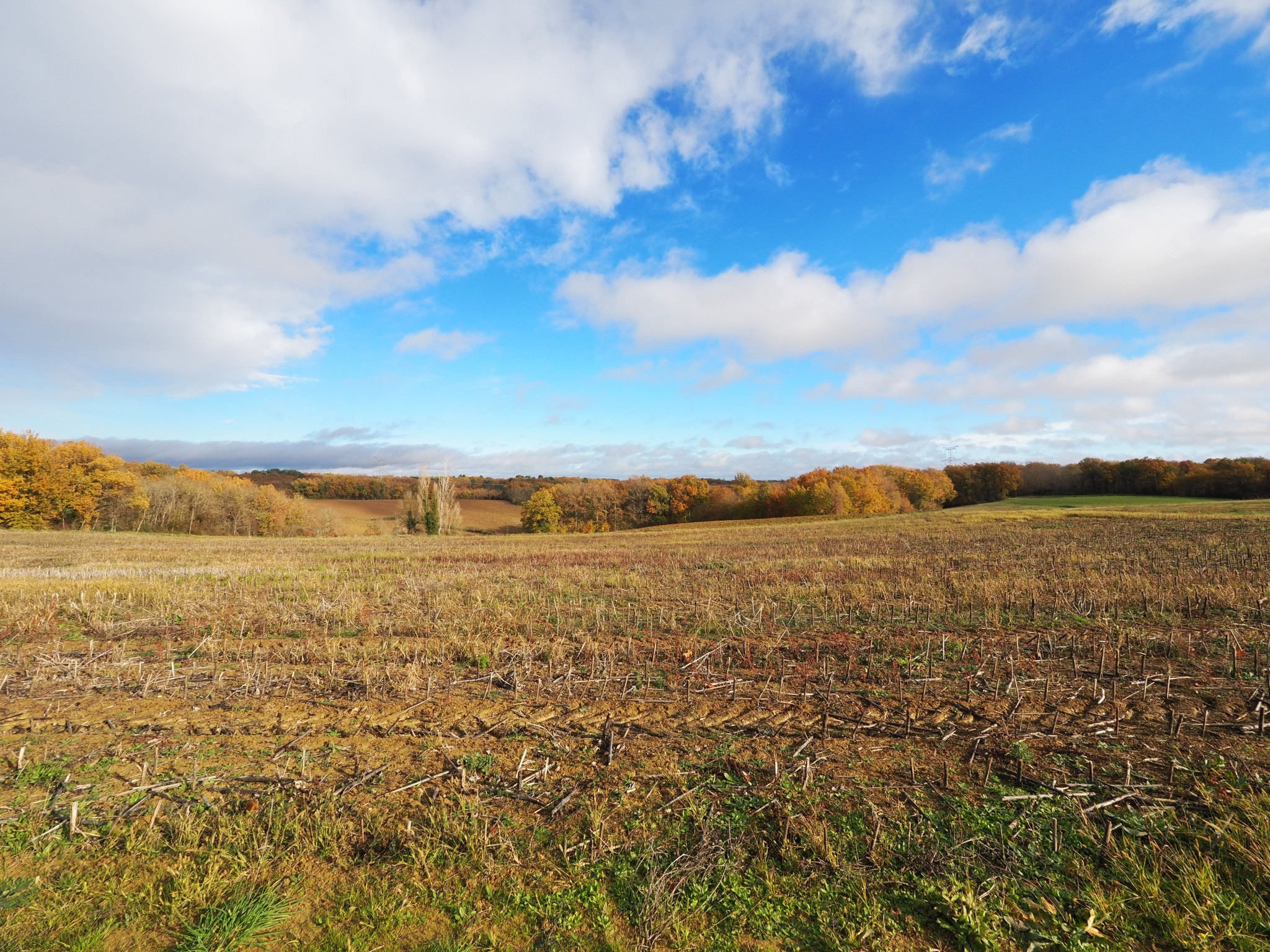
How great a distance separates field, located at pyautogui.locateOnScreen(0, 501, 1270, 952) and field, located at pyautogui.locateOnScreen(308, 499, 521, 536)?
70313mm

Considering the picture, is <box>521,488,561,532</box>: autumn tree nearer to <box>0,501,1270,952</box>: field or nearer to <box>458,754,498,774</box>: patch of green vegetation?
<box>0,501,1270,952</box>: field

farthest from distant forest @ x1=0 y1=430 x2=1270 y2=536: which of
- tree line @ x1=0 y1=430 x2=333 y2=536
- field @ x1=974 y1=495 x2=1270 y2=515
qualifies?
field @ x1=974 y1=495 x2=1270 y2=515

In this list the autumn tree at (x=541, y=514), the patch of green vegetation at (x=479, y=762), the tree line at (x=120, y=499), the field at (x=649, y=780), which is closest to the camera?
the field at (x=649, y=780)

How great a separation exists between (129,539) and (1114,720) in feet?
198

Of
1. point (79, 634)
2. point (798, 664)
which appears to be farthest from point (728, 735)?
point (79, 634)

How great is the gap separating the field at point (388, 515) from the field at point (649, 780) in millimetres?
70313

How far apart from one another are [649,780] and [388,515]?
105467 mm

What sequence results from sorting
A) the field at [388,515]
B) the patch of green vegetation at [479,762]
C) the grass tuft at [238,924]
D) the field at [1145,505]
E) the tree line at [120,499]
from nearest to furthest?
the grass tuft at [238,924], the patch of green vegetation at [479,762], the field at [1145,505], the tree line at [120,499], the field at [388,515]

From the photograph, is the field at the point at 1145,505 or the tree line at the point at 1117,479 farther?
the tree line at the point at 1117,479

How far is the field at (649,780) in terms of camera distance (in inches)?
147

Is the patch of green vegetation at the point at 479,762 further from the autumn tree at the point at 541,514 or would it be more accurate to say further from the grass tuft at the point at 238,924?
the autumn tree at the point at 541,514

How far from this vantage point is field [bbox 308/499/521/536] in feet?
266

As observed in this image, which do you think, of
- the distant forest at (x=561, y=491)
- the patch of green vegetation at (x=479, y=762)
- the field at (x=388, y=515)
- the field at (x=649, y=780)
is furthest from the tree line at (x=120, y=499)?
the patch of green vegetation at (x=479, y=762)

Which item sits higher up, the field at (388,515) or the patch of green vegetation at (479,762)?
the patch of green vegetation at (479,762)
